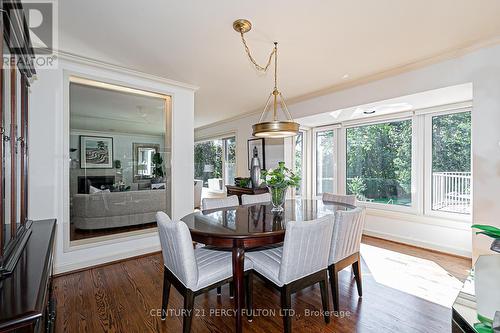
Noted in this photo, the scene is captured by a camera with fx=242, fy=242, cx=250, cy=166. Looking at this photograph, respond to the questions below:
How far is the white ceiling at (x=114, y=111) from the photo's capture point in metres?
3.06

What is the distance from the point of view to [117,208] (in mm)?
3562

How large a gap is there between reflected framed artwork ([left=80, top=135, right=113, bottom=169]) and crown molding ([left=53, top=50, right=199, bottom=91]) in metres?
0.93

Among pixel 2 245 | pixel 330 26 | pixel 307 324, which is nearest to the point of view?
pixel 2 245

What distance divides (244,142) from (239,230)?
4.14 metres

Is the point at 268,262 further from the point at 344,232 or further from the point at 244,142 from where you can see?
the point at 244,142

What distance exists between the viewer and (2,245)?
1132 millimetres

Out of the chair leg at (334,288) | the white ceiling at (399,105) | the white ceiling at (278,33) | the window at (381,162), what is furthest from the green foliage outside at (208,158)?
the chair leg at (334,288)

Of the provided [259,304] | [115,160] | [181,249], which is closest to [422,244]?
[259,304]

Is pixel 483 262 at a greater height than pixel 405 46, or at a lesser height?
lesser

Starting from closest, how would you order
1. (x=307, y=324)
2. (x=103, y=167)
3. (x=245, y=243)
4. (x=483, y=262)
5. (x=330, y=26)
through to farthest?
(x=483, y=262) → (x=245, y=243) → (x=307, y=324) → (x=330, y=26) → (x=103, y=167)

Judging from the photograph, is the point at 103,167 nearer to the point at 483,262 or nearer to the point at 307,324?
the point at 307,324

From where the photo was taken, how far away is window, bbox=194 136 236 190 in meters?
6.56

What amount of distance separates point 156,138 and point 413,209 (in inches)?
165

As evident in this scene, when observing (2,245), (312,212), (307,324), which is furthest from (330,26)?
(2,245)
